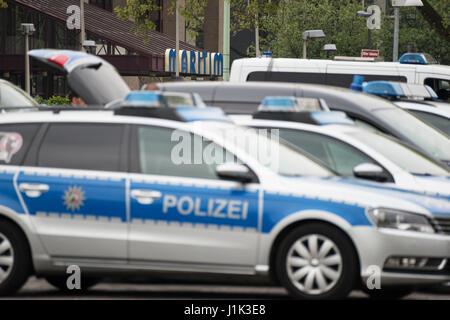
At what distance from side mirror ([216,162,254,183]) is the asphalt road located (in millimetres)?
1023

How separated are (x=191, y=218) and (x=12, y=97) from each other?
24.4 feet

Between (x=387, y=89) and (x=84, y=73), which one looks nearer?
(x=84, y=73)

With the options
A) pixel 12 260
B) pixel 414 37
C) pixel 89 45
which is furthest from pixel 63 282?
pixel 414 37

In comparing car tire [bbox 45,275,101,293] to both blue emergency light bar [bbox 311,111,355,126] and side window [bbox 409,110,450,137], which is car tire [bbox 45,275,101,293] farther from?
side window [bbox 409,110,450,137]

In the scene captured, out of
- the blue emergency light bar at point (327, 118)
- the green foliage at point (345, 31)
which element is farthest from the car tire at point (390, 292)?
the green foliage at point (345, 31)

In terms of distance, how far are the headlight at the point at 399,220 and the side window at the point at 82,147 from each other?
2.04 m

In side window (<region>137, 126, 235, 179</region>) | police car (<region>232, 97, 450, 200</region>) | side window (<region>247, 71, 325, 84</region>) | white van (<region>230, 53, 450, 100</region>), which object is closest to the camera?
side window (<region>137, 126, 235, 179</region>)

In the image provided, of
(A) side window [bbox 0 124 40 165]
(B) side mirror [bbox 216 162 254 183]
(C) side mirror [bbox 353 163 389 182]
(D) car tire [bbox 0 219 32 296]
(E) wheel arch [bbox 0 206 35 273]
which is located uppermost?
(A) side window [bbox 0 124 40 165]

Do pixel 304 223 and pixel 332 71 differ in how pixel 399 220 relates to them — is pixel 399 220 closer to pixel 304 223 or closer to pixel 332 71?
pixel 304 223

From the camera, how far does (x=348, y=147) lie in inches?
352

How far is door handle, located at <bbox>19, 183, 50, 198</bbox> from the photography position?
7.73 meters

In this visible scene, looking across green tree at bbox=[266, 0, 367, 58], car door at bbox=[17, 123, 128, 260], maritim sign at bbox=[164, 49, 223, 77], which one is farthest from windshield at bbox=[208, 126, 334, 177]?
green tree at bbox=[266, 0, 367, 58]

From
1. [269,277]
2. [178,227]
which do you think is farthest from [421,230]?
[178,227]

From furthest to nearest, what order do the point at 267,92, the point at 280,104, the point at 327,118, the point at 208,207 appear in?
the point at 267,92, the point at 327,118, the point at 280,104, the point at 208,207
